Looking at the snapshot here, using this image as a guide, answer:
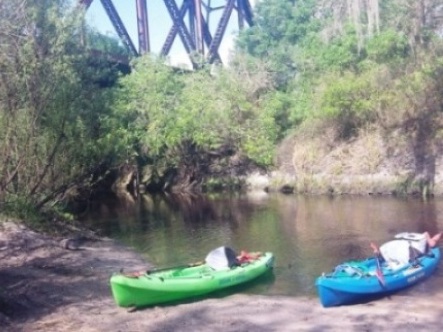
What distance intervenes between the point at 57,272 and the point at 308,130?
20.5 metres

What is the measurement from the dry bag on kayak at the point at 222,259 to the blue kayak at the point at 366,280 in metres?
2.26

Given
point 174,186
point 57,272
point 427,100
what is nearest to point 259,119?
point 174,186

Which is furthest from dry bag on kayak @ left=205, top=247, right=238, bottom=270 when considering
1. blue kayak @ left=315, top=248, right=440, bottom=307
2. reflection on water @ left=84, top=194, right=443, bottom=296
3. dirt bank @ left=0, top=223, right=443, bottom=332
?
blue kayak @ left=315, top=248, right=440, bottom=307

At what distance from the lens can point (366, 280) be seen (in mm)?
9945

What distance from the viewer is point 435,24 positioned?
1041 inches

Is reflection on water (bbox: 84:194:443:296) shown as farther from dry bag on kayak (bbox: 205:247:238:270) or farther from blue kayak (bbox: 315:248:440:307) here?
blue kayak (bbox: 315:248:440:307)

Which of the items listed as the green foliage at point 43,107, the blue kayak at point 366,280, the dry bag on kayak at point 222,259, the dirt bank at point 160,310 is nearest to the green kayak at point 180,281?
the dry bag on kayak at point 222,259

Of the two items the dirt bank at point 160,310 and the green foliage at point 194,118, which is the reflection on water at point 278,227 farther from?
the green foliage at point 194,118

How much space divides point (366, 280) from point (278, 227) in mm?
8258

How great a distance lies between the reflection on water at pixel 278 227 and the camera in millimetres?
13336

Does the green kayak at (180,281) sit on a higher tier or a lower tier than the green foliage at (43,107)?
lower

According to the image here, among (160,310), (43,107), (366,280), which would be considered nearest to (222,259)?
(160,310)

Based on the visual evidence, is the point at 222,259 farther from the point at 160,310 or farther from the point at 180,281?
the point at 160,310

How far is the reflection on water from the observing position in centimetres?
1334
